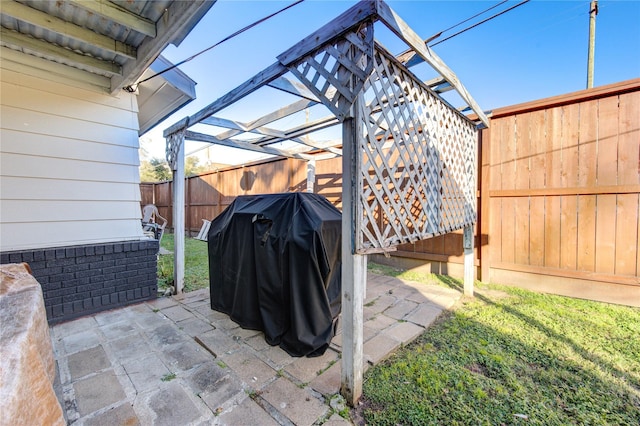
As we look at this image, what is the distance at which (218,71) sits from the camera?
5.02 metres

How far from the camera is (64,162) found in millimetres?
2898

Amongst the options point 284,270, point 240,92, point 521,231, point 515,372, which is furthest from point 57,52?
point 521,231

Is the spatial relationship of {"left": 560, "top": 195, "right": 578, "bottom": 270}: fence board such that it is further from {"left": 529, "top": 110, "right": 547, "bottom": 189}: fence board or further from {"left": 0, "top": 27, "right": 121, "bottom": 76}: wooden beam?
{"left": 0, "top": 27, "right": 121, "bottom": 76}: wooden beam

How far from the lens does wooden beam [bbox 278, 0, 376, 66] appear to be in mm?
1428

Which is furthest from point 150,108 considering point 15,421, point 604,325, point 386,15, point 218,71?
point 604,325

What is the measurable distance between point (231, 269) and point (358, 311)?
1.66 meters

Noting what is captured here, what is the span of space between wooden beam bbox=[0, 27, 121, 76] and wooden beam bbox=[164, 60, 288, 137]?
2.85 feet

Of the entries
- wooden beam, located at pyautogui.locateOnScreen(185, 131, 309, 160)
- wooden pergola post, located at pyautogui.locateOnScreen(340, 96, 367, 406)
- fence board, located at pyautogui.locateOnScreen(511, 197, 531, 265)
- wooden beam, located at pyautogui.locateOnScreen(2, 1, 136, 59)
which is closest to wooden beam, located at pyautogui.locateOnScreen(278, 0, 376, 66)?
wooden pergola post, located at pyautogui.locateOnScreen(340, 96, 367, 406)

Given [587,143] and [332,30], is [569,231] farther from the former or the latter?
[332,30]

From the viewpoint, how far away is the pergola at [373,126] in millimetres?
1593

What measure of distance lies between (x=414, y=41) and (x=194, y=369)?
2.96 meters

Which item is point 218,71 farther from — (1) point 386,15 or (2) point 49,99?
(1) point 386,15

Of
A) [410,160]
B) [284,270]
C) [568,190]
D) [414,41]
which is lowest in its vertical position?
[284,270]

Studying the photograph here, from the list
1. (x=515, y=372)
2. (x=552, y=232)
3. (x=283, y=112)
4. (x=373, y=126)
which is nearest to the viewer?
(x=373, y=126)
